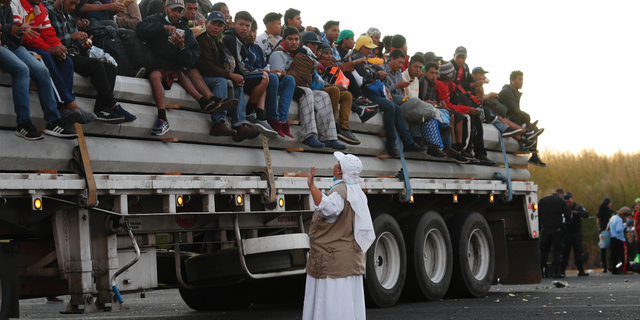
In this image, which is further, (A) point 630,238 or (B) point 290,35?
(A) point 630,238

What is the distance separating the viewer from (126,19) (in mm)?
8930

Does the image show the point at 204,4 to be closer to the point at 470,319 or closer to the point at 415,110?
the point at 415,110

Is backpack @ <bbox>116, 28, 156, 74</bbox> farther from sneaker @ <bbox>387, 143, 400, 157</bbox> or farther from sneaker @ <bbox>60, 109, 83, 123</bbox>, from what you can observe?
sneaker @ <bbox>387, 143, 400, 157</bbox>

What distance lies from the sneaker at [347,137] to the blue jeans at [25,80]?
4.14 metres

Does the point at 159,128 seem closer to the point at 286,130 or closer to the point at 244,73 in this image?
the point at 244,73

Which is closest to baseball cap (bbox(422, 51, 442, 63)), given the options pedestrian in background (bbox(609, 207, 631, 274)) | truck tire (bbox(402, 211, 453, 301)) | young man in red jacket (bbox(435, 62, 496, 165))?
young man in red jacket (bbox(435, 62, 496, 165))

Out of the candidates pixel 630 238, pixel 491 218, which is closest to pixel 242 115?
pixel 491 218

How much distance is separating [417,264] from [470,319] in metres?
1.94

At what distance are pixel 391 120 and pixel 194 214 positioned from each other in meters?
3.95

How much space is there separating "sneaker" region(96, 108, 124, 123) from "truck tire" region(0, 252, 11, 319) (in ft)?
4.32

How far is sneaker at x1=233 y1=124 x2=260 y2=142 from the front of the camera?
822 centimetres

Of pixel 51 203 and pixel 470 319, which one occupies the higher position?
pixel 51 203

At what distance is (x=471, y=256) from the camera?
12398 millimetres

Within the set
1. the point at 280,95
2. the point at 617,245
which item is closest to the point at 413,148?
the point at 280,95
